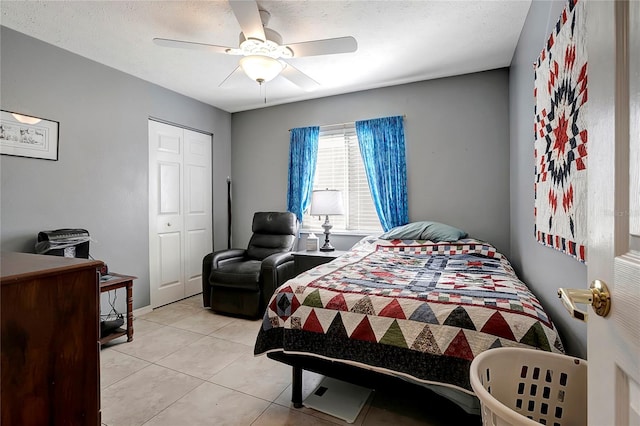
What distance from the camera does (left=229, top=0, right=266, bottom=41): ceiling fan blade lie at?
64.6 inches

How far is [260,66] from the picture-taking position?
2.11 m

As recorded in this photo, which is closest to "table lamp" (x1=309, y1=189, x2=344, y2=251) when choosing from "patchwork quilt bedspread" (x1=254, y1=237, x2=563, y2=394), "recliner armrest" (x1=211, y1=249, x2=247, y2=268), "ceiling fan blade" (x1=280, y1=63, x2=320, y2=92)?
"recliner armrest" (x1=211, y1=249, x2=247, y2=268)

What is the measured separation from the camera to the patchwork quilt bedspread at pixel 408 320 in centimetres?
122

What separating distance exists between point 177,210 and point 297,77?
2.25 m

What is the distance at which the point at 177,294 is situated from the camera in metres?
3.73

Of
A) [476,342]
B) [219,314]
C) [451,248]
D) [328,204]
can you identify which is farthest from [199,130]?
[476,342]

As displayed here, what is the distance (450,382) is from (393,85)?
Result: 3133 mm

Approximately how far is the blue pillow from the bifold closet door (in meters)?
2.47

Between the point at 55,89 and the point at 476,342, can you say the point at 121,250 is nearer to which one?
the point at 55,89

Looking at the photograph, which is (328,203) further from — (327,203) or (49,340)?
(49,340)

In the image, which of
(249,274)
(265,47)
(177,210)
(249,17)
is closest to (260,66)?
(265,47)

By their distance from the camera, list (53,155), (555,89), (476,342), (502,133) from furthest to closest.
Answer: (502,133)
(53,155)
(555,89)
(476,342)

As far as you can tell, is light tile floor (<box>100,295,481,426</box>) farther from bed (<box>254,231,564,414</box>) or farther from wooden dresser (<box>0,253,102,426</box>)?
wooden dresser (<box>0,253,102,426</box>)

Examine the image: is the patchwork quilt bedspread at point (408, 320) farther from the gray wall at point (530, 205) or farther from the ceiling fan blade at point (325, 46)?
the ceiling fan blade at point (325, 46)
